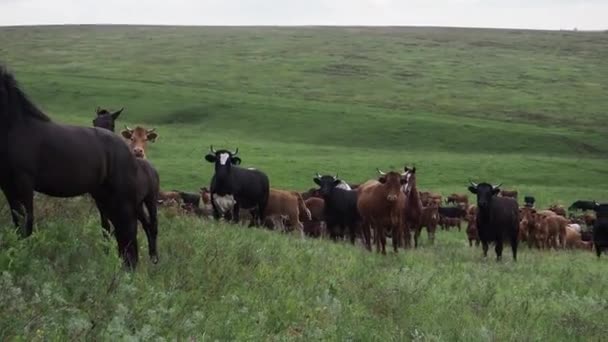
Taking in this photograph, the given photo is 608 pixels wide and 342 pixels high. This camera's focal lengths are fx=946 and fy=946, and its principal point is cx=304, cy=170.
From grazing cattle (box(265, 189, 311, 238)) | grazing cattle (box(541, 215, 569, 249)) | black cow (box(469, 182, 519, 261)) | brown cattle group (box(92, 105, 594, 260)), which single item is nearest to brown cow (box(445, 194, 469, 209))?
brown cattle group (box(92, 105, 594, 260))

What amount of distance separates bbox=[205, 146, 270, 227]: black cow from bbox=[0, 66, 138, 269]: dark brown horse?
1200 centimetres

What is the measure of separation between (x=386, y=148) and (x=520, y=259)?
37.7 meters

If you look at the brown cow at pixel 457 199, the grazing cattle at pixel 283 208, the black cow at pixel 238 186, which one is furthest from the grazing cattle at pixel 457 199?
the black cow at pixel 238 186

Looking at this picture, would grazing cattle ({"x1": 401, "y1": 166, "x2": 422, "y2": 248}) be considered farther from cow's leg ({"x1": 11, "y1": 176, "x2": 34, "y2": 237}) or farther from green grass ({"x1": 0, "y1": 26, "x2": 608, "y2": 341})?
cow's leg ({"x1": 11, "y1": 176, "x2": 34, "y2": 237})

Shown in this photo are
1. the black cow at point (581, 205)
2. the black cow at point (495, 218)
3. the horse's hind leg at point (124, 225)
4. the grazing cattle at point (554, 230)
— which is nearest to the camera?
the horse's hind leg at point (124, 225)

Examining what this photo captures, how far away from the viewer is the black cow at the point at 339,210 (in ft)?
79.1

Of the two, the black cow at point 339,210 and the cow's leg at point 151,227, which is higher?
the cow's leg at point 151,227

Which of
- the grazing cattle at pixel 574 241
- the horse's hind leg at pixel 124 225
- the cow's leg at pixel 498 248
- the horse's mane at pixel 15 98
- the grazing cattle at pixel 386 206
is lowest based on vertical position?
the grazing cattle at pixel 574 241

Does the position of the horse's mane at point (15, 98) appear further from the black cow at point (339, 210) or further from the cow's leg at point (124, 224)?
the black cow at point (339, 210)

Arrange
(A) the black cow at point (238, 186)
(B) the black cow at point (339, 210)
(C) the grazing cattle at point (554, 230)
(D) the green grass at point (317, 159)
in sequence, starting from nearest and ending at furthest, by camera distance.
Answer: (D) the green grass at point (317, 159)
(A) the black cow at point (238, 186)
(B) the black cow at point (339, 210)
(C) the grazing cattle at point (554, 230)

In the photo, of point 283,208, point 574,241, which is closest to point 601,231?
point 574,241

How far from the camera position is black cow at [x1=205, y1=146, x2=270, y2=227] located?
2250 cm

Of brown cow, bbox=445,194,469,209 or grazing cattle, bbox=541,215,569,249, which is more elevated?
grazing cattle, bbox=541,215,569,249

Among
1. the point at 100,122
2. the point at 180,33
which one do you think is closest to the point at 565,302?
the point at 100,122
